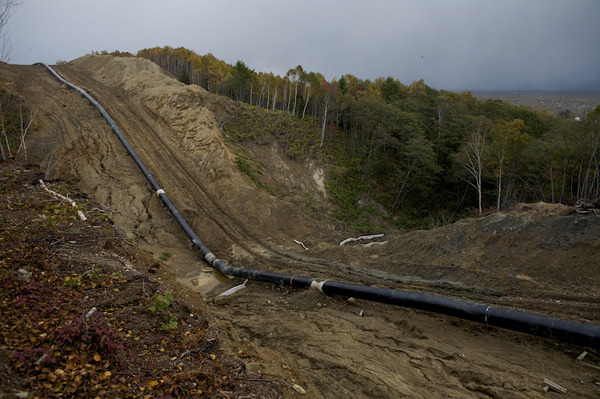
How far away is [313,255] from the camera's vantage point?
55.0 feet

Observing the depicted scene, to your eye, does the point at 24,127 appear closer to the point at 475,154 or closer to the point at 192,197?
the point at 192,197

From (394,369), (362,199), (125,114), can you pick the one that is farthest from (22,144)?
(362,199)

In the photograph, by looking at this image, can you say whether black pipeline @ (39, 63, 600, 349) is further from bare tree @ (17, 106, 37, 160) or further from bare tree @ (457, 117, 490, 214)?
bare tree @ (457, 117, 490, 214)

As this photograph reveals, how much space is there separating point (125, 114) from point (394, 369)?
29504 mm

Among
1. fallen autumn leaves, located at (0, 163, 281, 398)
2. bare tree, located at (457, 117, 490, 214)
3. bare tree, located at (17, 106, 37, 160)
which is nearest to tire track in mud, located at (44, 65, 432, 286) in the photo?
bare tree, located at (17, 106, 37, 160)

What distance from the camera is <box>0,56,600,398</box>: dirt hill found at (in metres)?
6.85

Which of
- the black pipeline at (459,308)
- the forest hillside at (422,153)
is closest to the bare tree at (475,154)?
the forest hillside at (422,153)

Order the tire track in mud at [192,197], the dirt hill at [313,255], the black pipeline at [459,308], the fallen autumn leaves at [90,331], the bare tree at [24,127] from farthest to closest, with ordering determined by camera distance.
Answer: the bare tree at [24,127], the tire track in mud at [192,197], the black pipeline at [459,308], the dirt hill at [313,255], the fallen autumn leaves at [90,331]

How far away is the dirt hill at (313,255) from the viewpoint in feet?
22.5

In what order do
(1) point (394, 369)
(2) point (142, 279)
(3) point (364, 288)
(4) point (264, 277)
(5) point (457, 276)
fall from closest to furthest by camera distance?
(1) point (394, 369)
(2) point (142, 279)
(3) point (364, 288)
(5) point (457, 276)
(4) point (264, 277)

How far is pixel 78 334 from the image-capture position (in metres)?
4.85

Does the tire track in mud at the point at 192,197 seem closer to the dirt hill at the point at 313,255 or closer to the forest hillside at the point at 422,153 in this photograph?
the dirt hill at the point at 313,255

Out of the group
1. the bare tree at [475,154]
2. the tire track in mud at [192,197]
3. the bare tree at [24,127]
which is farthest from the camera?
the bare tree at [475,154]

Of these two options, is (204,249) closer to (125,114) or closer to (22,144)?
(22,144)
